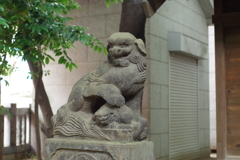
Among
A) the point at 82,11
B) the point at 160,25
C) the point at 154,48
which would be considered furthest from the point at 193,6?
the point at 82,11

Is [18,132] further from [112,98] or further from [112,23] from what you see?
[112,98]

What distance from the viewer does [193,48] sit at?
880 centimetres

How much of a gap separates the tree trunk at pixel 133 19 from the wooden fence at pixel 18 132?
378 cm

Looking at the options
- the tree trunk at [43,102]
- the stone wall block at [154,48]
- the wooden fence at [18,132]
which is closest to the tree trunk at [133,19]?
the stone wall block at [154,48]

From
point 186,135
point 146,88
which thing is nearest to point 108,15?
point 146,88

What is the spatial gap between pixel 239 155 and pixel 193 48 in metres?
3.29

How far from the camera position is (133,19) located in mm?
5715

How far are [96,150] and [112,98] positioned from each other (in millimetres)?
508

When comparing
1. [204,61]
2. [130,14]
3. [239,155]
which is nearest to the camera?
[130,14]

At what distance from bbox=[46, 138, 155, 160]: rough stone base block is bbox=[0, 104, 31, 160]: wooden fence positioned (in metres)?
4.65

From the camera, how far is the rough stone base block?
3.32 m

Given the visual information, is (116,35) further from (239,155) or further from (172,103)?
(172,103)

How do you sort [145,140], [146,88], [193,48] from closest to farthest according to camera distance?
[145,140] → [146,88] → [193,48]

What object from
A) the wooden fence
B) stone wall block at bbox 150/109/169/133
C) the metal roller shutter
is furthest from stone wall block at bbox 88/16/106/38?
the wooden fence
